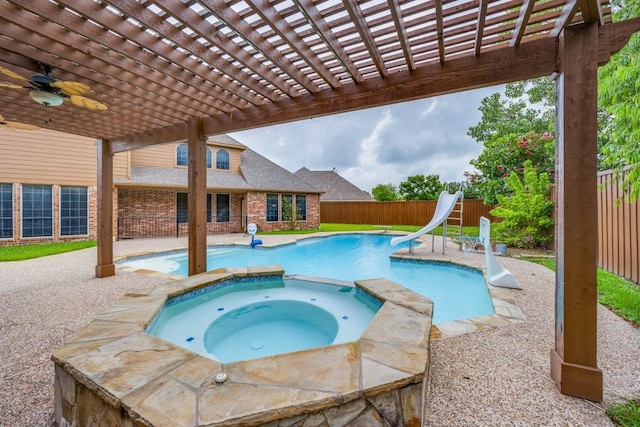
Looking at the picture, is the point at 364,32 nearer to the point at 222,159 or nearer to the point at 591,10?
the point at 591,10

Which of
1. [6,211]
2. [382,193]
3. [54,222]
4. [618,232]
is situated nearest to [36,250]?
[54,222]

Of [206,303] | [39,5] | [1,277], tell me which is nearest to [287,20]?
[39,5]

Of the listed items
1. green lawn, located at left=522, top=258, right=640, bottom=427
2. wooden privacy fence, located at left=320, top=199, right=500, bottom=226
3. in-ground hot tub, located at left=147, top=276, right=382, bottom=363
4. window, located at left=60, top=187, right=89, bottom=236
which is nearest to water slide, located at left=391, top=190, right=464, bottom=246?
green lawn, located at left=522, top=258, right=640, bottom=427

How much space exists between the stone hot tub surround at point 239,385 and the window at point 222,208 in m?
12.6

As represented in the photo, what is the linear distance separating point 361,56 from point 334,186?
2659 cm

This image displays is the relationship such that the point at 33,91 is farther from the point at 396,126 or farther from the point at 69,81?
the point at 396,126

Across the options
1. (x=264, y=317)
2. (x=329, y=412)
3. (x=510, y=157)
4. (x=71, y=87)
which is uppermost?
(x=510, y=157)

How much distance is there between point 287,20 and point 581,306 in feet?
10.9

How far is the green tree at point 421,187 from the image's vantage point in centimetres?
2498

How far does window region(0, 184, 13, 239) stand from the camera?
9.72m

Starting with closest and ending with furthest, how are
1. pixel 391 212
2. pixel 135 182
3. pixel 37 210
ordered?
→ pixel 37 210 → pixel 135 182 → pixel 391 212

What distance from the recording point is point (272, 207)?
51.8 ft

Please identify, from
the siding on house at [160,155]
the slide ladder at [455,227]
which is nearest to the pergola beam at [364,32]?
the slide ladder at [455,227]

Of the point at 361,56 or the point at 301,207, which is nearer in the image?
the point at 361,56
